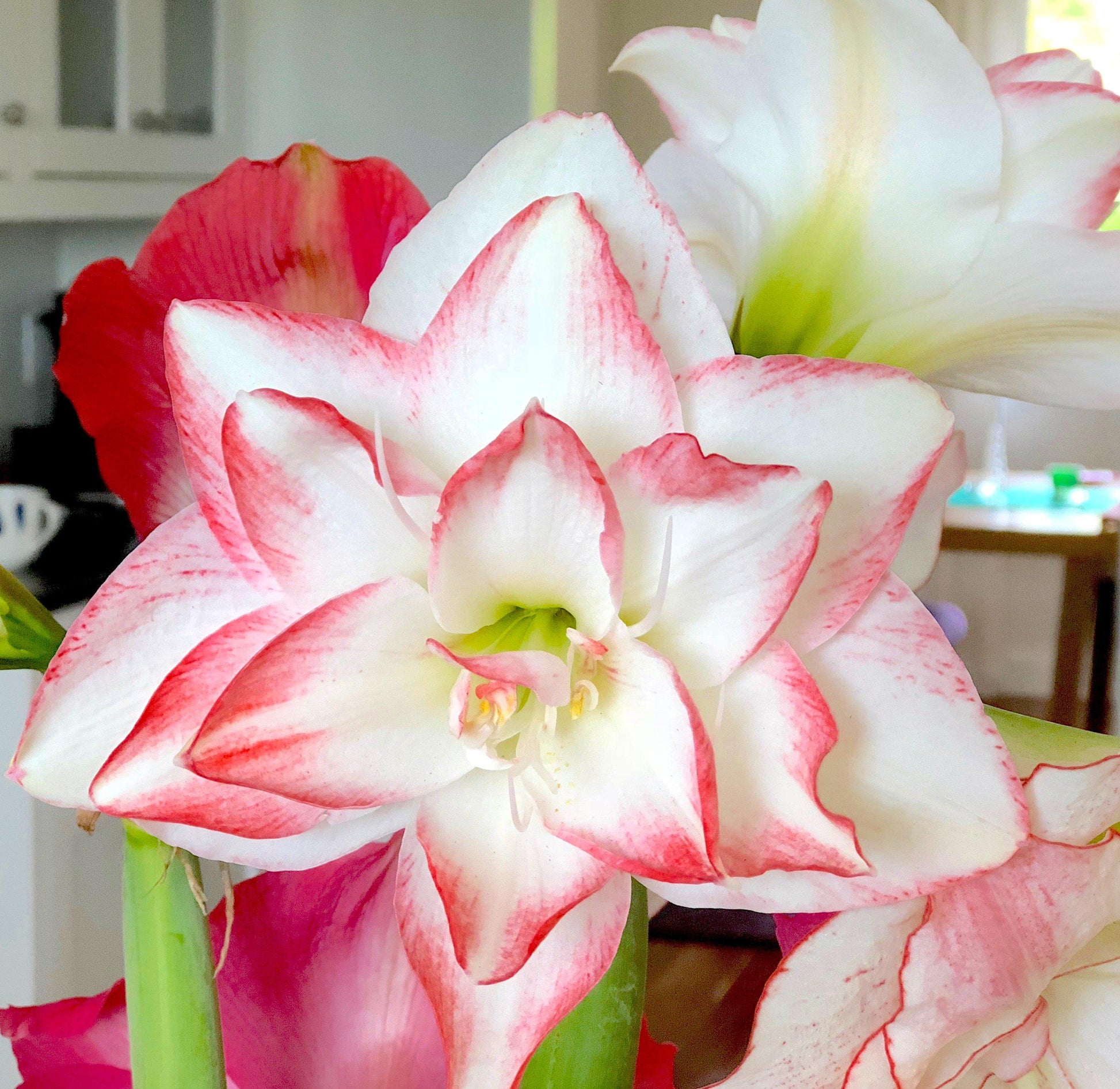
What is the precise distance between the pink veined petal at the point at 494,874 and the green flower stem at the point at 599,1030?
0.15 feet

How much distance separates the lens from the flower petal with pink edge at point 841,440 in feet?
0.68

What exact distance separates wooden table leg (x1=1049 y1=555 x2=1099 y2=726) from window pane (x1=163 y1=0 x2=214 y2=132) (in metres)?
2.34

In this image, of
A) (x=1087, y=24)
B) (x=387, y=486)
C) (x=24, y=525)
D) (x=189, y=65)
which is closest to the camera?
(x=387, y=486)

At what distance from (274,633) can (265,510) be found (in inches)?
0.8

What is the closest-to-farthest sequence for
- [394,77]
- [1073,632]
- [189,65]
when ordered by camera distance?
[189,65], [394,77], [1073,632]

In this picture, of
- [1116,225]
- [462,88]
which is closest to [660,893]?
[462,88]

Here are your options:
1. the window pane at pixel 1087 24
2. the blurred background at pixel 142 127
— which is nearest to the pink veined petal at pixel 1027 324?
the blurred background at pixel 142 127

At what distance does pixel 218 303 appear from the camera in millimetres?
213

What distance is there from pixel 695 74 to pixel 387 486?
5.1 inches

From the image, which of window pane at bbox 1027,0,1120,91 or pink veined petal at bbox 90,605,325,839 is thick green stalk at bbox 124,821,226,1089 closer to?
pink veined petal at bbox 90,605,325,839

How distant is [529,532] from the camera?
8.3 inches

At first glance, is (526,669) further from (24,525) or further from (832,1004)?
(24,525)

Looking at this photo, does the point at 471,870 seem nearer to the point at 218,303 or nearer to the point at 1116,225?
the point at 218,303

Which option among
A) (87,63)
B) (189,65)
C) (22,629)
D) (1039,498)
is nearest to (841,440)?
(22,629)
